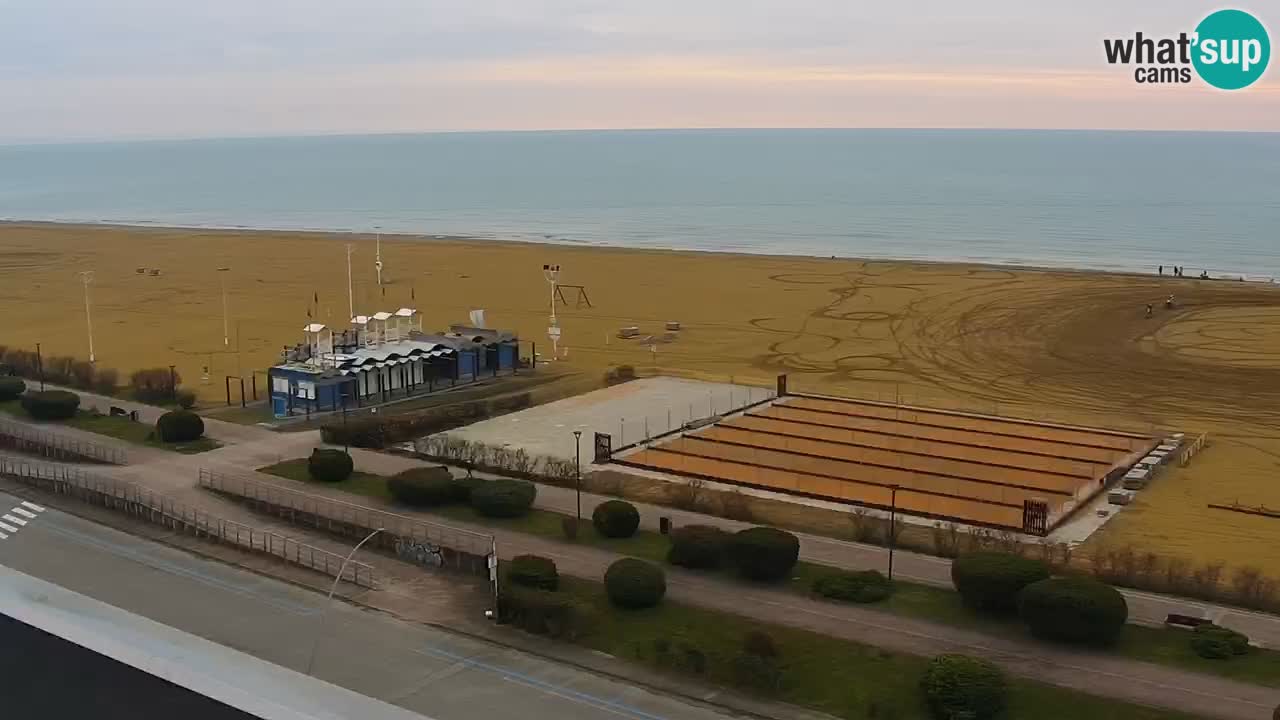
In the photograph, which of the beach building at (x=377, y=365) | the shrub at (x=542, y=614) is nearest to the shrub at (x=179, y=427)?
the beach building at (x=377, y=365)

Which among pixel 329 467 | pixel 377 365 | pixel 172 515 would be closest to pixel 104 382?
pixel 377 365

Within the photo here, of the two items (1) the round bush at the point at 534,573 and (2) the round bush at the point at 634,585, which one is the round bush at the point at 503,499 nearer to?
(1) the round bush at the point at 534,573

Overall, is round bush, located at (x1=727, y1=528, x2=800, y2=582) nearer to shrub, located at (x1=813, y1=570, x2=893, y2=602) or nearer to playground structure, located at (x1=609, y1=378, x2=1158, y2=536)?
shrub, located at (x1=813, y1=570, x2=893, y2=602)

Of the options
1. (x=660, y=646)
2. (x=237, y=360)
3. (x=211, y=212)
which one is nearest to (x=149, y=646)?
(x=660, y=646)

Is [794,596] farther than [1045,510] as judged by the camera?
No

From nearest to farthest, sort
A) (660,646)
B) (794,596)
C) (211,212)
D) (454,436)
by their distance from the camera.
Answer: (660,646), (794,596), (454,436), (211,212)

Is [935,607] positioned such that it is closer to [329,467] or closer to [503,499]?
[503,499]

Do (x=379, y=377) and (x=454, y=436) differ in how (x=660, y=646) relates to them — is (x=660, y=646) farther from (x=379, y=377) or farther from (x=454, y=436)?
(x=379, y=377)
